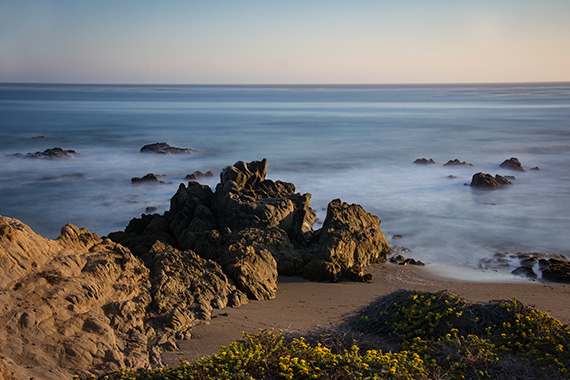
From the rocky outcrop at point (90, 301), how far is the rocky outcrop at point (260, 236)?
0.76 meters

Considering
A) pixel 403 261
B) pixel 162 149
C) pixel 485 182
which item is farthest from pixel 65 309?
pixel 162 149


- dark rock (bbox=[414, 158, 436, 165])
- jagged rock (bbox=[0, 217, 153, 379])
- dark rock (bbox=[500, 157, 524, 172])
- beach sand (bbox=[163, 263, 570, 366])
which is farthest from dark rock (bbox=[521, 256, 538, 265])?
dark rock (bbox=[414, 158, 436, 165])

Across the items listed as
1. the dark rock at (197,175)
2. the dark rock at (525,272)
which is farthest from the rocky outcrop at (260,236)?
the dark rock at (197,175)

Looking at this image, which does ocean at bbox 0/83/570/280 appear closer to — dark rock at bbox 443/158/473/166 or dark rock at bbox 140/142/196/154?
dark rock at bbox 443/158/473/166

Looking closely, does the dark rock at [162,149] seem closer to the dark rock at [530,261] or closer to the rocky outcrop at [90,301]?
the rocky outcrop at [90,301]

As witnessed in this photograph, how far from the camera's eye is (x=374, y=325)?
7.38 metres

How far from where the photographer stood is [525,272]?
420 inches

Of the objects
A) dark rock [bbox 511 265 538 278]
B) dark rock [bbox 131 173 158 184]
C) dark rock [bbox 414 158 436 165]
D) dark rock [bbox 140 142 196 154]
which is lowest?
dark rock [bbox 511 265 538 278]

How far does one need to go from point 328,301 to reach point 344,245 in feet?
5.63

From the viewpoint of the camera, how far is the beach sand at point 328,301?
278 inches

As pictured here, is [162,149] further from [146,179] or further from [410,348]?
[410,348]

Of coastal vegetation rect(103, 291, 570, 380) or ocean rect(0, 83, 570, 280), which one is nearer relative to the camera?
coastal vegetation rect(103, 291, 570, 380)

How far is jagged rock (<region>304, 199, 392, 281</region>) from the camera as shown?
32.5 feet

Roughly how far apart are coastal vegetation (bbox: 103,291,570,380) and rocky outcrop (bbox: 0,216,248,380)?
0.76m
